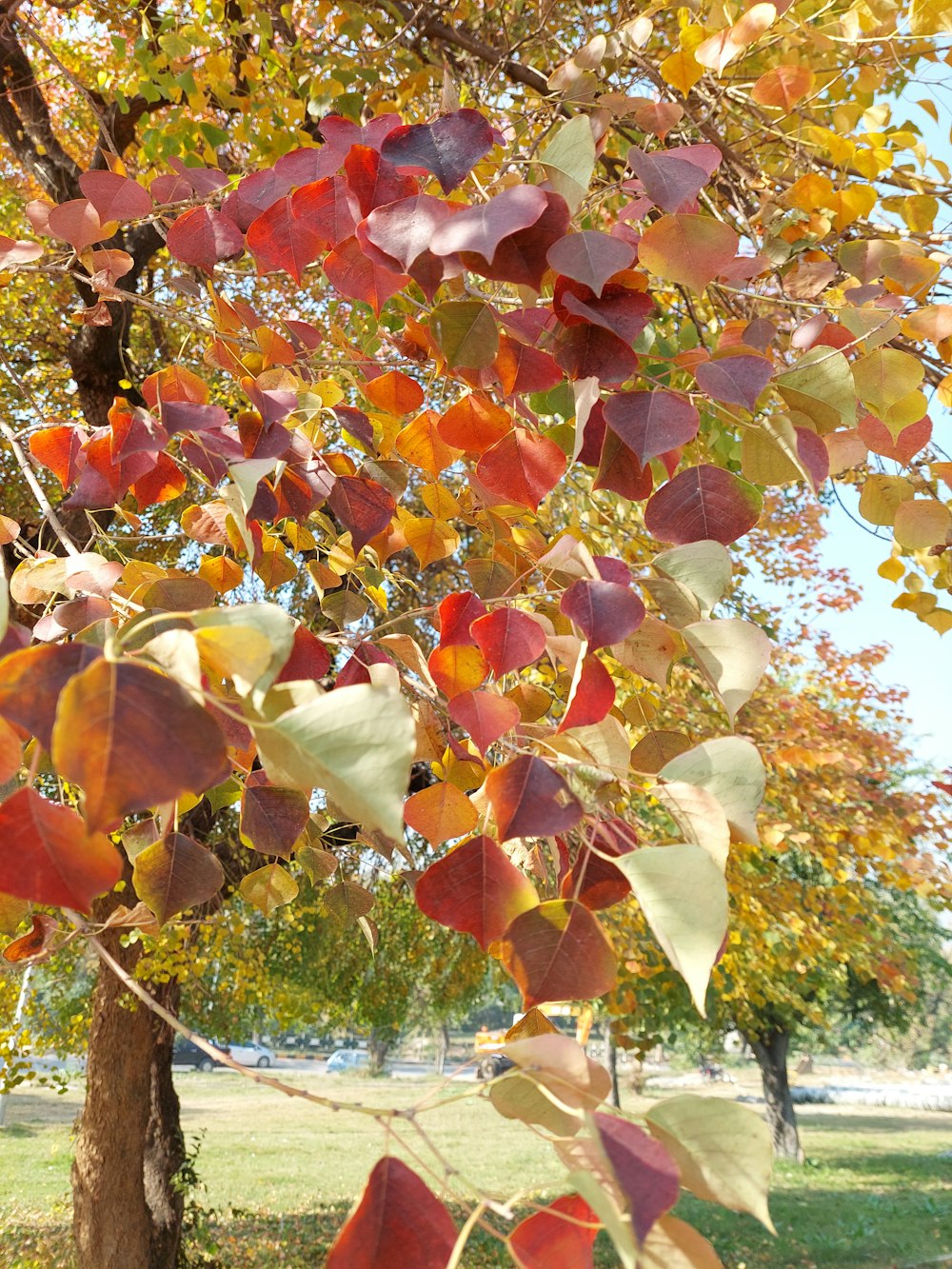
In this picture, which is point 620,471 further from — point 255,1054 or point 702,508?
point 255,1054

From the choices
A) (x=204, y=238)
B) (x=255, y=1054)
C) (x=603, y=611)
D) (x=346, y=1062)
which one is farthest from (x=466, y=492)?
(x=346, y=1062)

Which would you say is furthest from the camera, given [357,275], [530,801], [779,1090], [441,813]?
[779,1090]

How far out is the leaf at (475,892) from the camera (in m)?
0.56

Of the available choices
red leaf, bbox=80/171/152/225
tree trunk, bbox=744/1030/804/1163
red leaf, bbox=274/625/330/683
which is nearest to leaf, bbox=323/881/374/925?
red leaf, bbox=274/625/330/683

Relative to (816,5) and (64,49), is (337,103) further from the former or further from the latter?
(64,49)

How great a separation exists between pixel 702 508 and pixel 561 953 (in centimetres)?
35

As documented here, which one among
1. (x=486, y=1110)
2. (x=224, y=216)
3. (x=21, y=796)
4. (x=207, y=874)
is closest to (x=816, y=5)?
(x=224, y=216)

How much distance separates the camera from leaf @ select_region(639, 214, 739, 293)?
0.70 m

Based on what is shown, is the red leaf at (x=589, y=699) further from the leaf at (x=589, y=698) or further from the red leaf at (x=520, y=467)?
the red leaf at (x=520, y=467)

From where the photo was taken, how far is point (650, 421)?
65cm

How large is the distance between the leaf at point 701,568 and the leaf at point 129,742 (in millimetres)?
344

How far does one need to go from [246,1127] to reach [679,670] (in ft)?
39.5

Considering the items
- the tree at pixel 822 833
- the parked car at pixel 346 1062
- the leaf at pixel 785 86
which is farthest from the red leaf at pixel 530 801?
the parked car at pixel 346 1062

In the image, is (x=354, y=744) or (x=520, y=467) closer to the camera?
(x=354, y=744)
